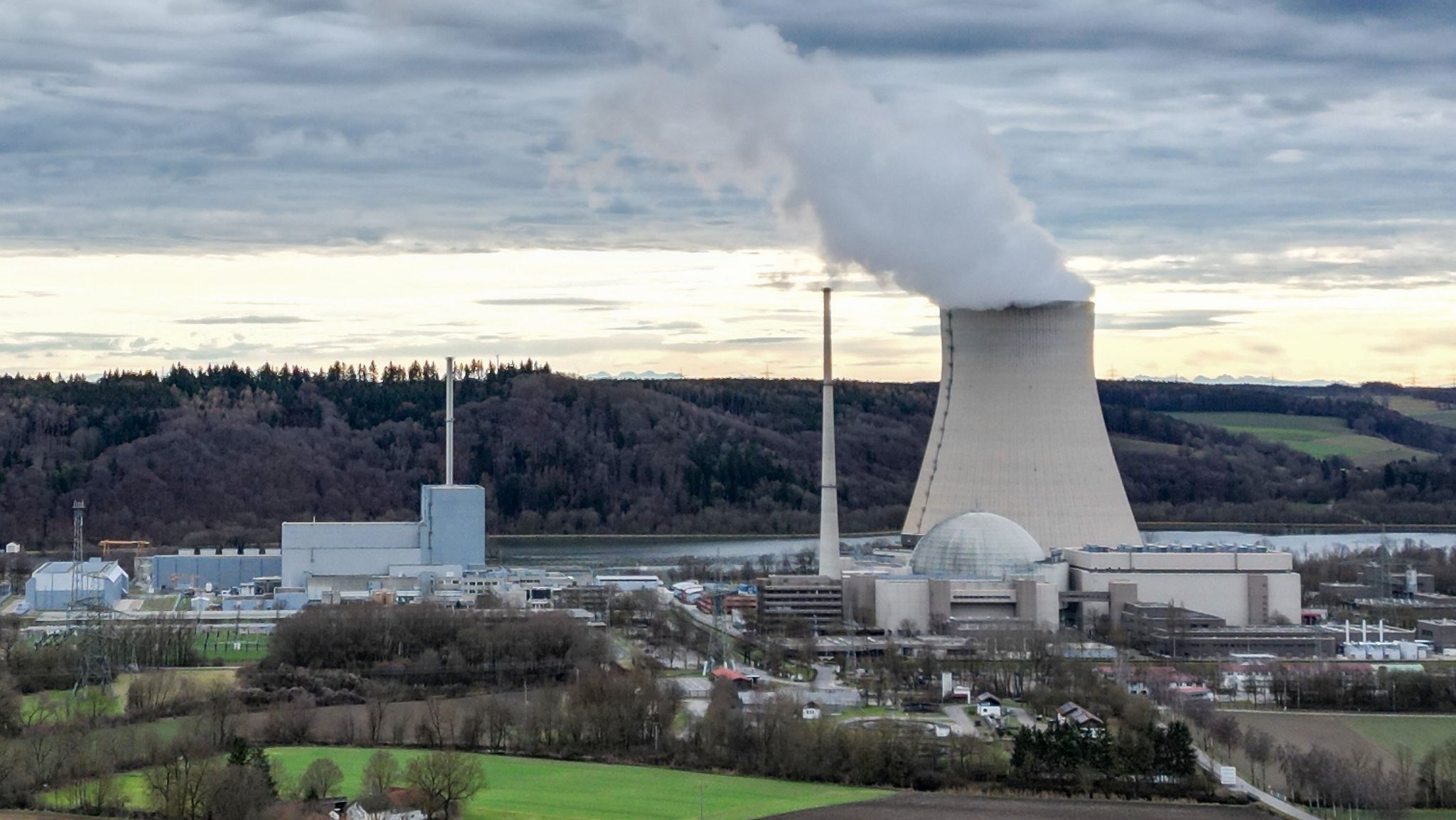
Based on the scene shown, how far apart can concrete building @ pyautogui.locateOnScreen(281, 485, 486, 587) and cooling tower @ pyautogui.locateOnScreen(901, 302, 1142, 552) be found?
27.2 ft

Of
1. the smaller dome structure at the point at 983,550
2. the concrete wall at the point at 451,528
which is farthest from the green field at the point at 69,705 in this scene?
the concrete wall at the point at 451,528

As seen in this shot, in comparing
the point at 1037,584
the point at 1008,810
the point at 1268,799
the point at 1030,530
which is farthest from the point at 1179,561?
the point at 1008,810

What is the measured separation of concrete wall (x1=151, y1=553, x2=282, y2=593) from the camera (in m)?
33.0

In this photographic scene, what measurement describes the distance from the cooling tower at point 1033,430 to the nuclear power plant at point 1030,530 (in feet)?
0.06

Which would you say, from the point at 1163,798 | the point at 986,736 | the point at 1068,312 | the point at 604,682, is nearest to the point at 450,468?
the point at 1068,312

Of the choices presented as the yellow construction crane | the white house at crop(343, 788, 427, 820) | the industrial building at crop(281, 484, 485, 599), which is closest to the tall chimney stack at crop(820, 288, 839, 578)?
the industrial building at crop(281, 484, 485, 599)

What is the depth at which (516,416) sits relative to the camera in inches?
2196

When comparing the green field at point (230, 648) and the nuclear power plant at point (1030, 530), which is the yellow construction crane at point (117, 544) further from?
the nuclear power plant at point (1030, 530)

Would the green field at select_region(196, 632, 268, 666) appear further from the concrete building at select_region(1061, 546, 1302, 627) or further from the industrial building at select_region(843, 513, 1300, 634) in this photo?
the concrete building at select_region(1061, 546, 1302, 627)

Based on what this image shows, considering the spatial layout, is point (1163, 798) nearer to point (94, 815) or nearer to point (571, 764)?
point (571, 764)

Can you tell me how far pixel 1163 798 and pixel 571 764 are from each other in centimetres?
472

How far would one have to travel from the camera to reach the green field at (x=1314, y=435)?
63906 millimetres

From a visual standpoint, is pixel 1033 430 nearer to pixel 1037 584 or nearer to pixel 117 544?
pixel 1037 584

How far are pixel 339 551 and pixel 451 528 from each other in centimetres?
172
